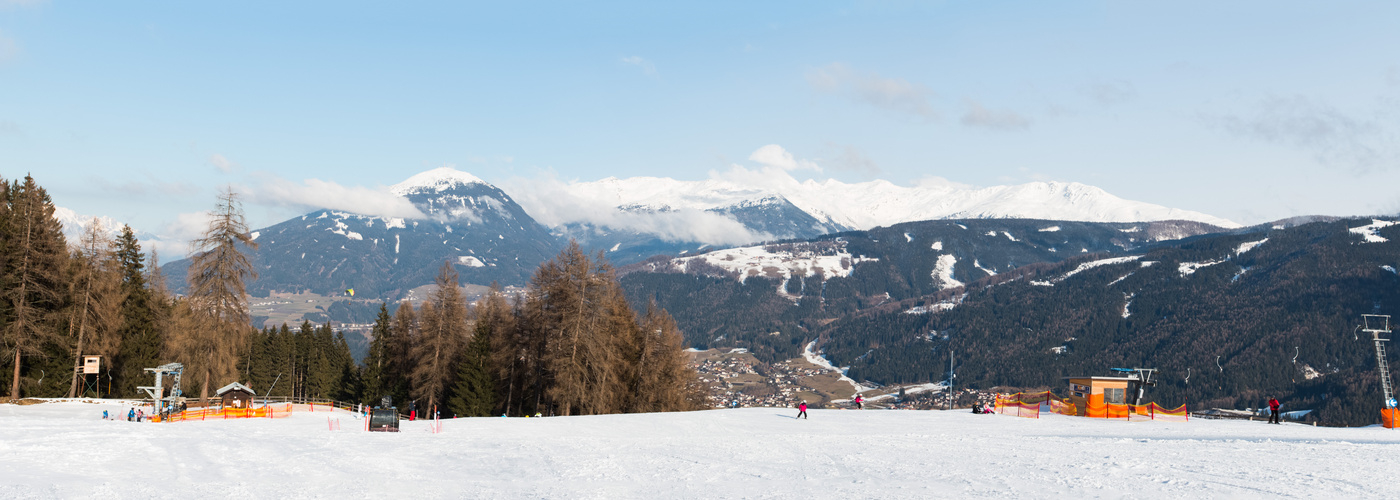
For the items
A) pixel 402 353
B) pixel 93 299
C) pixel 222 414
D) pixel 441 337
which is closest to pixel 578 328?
pixel 441 337

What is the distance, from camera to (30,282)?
52.1m

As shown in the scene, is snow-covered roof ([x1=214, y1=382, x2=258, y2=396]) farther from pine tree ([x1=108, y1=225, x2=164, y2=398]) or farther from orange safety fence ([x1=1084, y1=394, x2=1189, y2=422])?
orange safety fence ([x1=1084, y1=394, x2=1189, y2=422])

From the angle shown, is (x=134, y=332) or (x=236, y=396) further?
(x=134, y=332)

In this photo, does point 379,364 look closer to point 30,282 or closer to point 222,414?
point 30,282

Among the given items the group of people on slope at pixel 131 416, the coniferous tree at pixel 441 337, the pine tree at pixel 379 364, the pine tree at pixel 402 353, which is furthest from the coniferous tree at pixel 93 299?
the pine tree at pixel 379 364

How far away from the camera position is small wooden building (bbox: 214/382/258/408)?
5534 cm

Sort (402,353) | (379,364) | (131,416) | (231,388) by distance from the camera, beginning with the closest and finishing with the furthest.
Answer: (131,416) → (231,388) → (402,353) → (379,364)

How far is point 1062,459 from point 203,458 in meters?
28.3

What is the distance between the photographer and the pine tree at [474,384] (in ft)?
220

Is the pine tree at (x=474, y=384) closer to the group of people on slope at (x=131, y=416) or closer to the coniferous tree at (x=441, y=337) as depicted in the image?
the coniferous tree at (x=441, y=337)

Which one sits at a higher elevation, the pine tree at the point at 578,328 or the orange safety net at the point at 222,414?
the pine tree at the point at 578,328

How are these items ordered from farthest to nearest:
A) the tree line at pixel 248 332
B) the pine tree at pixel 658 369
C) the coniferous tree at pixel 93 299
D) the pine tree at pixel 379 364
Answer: the pine tree at pixel 379 364 → the pine tree at pixel 658 369 → the coniferous tree at pixel 93 299 → the tree line at pixel 248 332

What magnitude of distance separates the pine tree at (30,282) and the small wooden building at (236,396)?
9.81 m

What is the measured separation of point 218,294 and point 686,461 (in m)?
33.3
